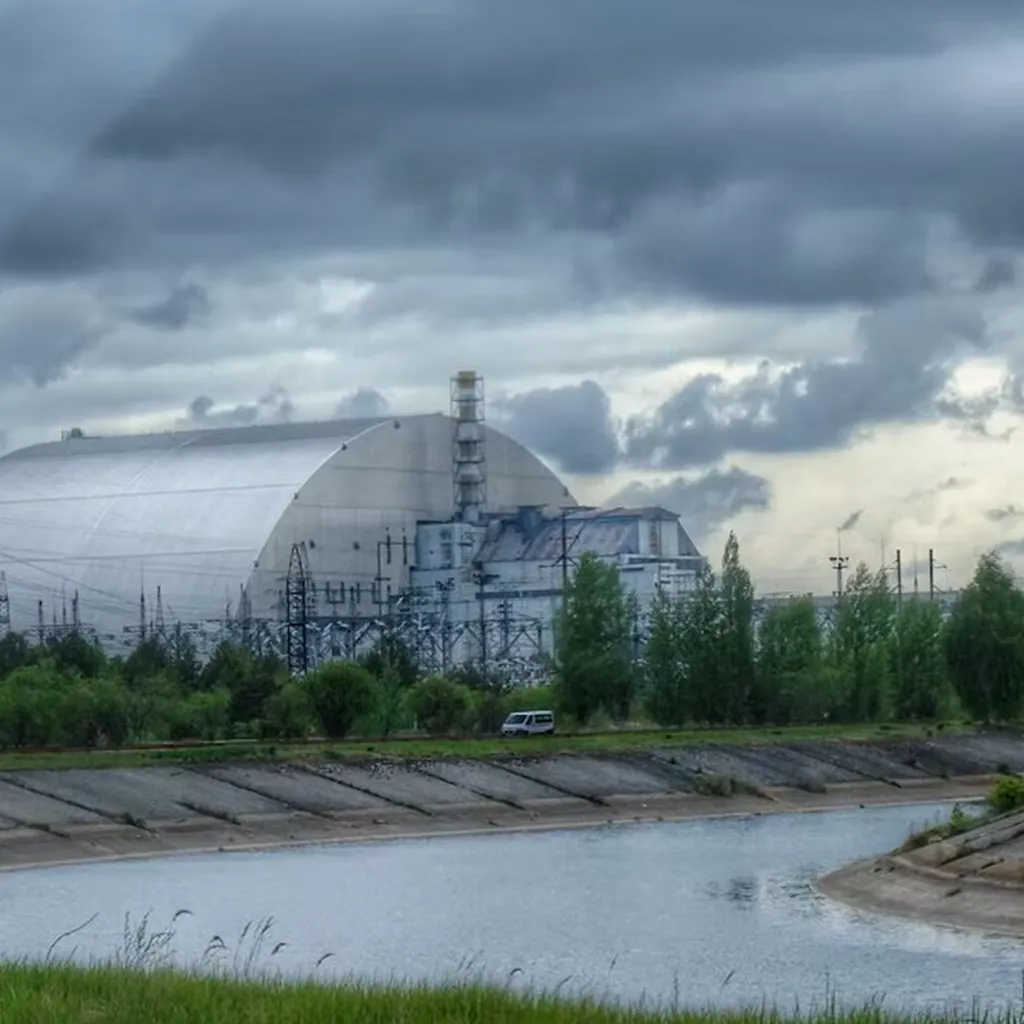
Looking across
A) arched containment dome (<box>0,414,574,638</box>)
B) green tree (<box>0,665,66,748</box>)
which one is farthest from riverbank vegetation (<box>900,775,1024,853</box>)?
arched containment dome (<box>0,414,574,638</box>)

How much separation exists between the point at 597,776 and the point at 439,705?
48.1ft

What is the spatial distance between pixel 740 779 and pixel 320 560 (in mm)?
49404

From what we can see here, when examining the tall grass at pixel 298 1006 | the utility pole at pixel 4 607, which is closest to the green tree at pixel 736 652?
the utility pole at pixel 4 607

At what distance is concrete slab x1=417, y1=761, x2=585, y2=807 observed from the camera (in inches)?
2689

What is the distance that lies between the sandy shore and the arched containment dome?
4764 cm

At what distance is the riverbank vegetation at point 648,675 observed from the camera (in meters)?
83.9

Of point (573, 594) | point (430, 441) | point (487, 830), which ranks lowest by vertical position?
point (487, 830)

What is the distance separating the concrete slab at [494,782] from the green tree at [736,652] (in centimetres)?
2641

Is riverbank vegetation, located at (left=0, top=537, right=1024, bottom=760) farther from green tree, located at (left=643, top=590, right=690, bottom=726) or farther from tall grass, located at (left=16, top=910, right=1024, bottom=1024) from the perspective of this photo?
tall grass, located at (left=16, top=910, right=1024, bottom=1024)

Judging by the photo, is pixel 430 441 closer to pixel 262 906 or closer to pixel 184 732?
pixel 184 732

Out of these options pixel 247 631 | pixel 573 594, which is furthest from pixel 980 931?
pixel 247 631

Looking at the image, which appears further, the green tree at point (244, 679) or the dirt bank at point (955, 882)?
the green tree at point (244, 679)

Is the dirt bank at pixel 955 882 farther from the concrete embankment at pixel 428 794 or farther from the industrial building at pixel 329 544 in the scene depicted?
the industrial building at pixel 329 544

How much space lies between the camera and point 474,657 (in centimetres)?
11756
